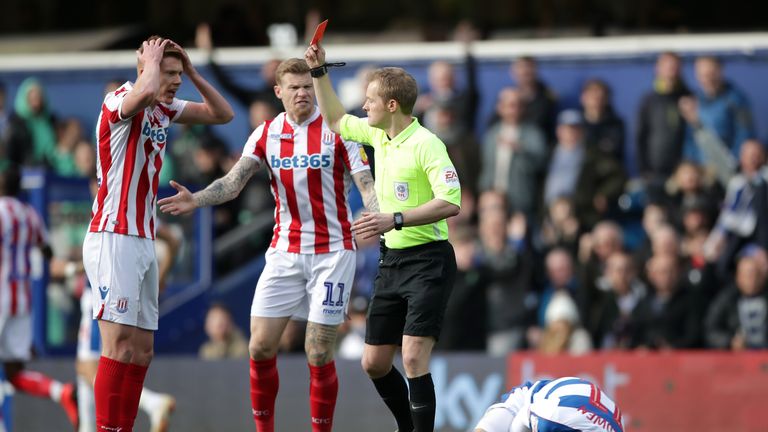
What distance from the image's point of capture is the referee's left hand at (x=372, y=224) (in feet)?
27.0

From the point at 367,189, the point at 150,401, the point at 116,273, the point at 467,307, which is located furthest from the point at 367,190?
the point at 467,307

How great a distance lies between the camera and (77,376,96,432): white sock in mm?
12789

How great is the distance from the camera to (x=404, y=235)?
29.8 ft

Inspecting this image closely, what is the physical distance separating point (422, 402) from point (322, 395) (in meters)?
0.71

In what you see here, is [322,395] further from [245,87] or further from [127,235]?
[245,87]

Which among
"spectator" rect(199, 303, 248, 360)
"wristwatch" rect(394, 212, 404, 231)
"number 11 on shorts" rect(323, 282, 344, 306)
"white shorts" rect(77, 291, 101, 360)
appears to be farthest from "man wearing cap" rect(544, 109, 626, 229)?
"wristwatch" rect(394, 212, 404, 231)

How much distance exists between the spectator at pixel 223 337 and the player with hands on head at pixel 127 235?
5.91 meters

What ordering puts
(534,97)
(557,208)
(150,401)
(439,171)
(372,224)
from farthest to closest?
(534,97) < (557,208) < (150,401) < (439,171) < (372,224)

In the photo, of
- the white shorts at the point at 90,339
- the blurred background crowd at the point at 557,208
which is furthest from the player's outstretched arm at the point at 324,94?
the white shorts at the point at 90,339

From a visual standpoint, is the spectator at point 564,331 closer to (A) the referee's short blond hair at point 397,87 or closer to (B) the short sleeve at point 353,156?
(B) the short sleeve at point 353,156

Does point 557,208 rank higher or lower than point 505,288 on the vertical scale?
higher

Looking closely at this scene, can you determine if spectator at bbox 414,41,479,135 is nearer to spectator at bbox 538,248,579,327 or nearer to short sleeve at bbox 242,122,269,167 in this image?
spectator at bbox 538,248,579,327

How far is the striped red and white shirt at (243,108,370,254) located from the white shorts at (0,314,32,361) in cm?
479

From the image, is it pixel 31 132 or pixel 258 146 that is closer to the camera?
pixel 258 146
